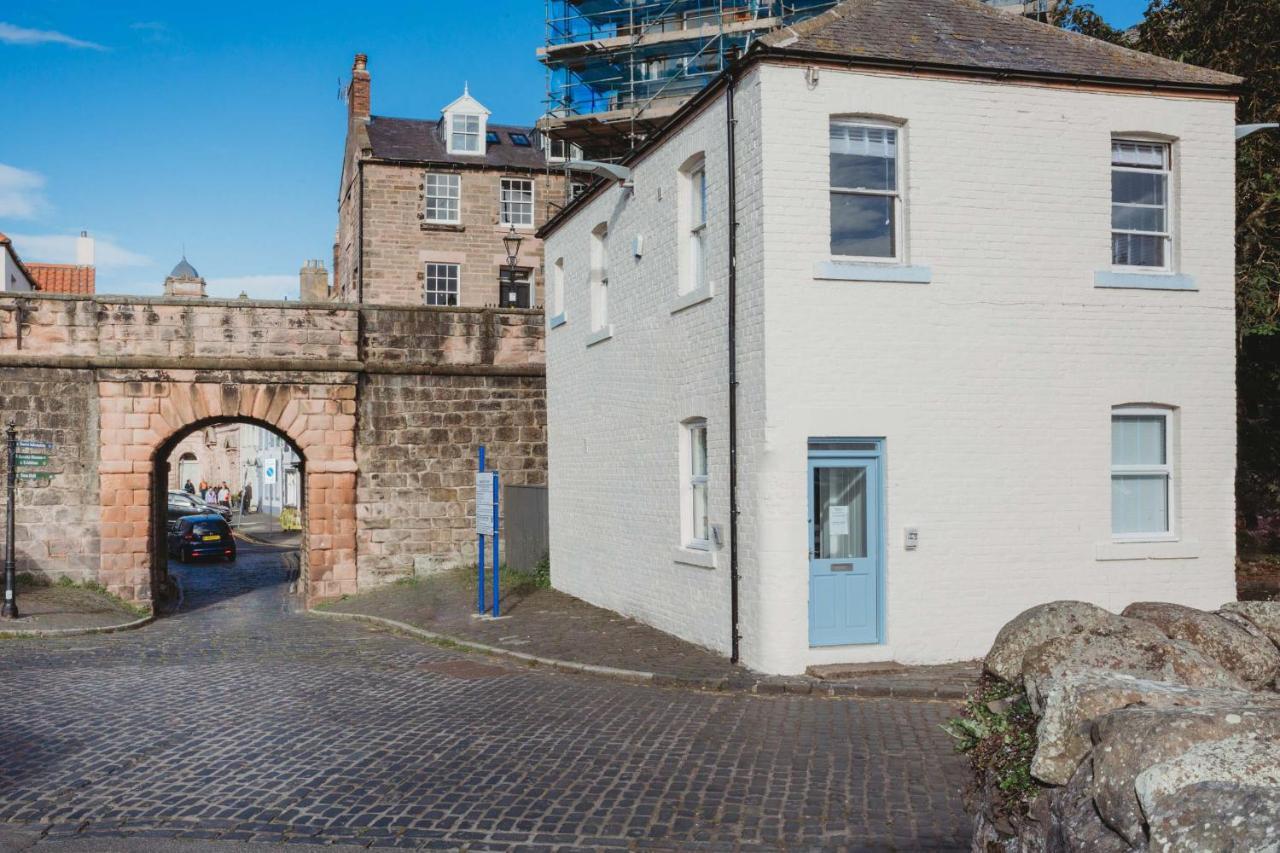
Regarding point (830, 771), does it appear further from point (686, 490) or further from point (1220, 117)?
point (1220, 117)

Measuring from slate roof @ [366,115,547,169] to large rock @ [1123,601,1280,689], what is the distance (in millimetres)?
34351

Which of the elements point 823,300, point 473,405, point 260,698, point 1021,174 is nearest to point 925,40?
point 1021,174

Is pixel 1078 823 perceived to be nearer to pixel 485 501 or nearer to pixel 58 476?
pixel 485 501

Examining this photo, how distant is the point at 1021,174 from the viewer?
41.6ft

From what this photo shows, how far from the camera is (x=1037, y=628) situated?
5.12m

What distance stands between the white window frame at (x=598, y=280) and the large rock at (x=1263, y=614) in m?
12.6

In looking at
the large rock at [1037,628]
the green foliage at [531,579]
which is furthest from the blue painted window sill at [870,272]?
the green foliage at [531,579]

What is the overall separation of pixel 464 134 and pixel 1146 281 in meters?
29.5

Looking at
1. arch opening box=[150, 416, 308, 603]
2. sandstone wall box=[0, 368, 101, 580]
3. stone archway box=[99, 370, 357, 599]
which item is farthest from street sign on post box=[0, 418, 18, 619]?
arch opening box=[150, 416, 308, 603]

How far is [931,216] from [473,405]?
11.8 m

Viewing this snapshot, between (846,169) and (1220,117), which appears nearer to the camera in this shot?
(846,169)

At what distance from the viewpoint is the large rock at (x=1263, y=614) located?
5.29 meters

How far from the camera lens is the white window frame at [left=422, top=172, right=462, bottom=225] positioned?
123ft

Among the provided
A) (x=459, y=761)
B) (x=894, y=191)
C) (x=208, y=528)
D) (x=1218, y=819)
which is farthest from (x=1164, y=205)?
(x=208, y=528)
